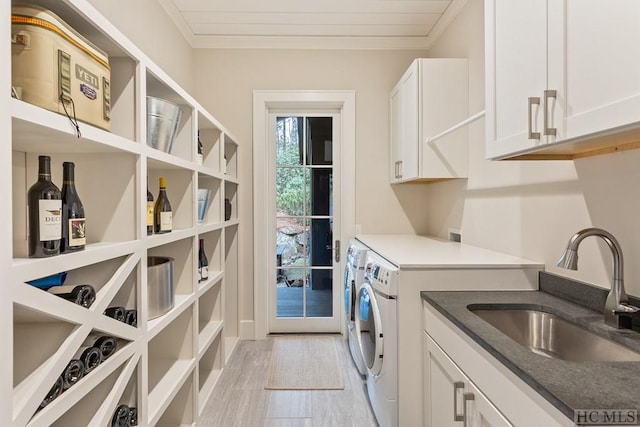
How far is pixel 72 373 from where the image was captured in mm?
1045

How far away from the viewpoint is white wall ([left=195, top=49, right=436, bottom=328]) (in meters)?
3.38

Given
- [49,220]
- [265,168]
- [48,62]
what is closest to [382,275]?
[49,220]

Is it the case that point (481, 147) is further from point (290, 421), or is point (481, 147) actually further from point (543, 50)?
point (290, 421)

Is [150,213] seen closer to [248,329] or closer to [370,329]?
[370,329]

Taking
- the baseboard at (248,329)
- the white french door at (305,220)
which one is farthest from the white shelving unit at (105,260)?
the white french door at (305,220)

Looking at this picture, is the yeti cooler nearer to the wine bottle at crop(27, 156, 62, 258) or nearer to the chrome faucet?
the wine bottle at crop(27, 156, 62, 258)

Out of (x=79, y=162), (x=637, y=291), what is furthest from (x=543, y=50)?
(x=79, y=162)

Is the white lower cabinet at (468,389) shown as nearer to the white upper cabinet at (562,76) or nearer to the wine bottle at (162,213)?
the white upper cabinet at (562,76)

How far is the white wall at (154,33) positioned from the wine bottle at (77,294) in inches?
56.7

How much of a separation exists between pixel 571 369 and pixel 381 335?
1.06m

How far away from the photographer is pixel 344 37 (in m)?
3.31

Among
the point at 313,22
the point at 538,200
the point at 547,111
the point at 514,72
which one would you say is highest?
the point at 313,22

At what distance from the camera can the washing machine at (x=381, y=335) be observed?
5.71ft

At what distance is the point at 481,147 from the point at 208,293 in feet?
6.98
